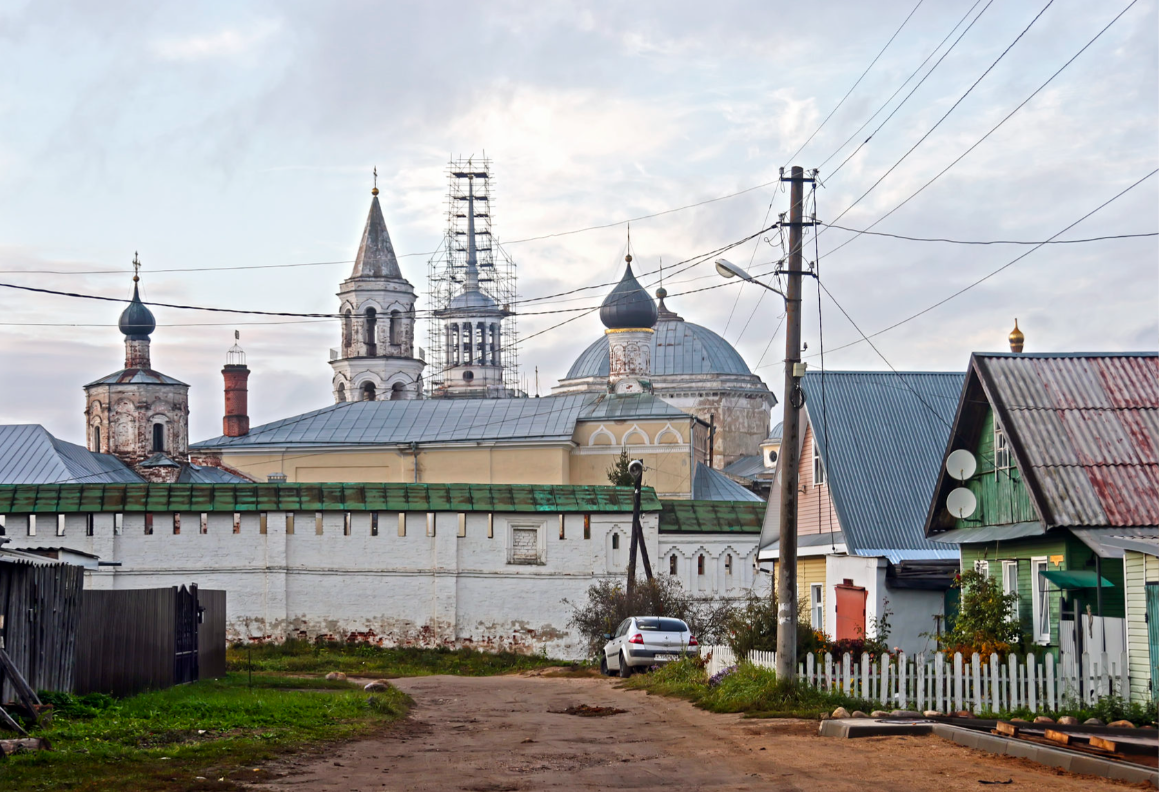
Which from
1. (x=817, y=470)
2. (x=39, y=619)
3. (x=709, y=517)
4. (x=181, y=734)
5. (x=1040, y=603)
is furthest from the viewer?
(x=709, y=517)

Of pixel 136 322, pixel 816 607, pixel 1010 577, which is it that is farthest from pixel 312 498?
pixel 136 322

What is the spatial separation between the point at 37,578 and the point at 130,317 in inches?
2305

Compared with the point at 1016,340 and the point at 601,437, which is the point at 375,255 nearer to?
the point at 601,437

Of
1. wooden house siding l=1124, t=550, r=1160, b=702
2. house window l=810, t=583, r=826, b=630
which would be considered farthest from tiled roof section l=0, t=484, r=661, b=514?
wooden house siding l=1124, t=550, r=1160, b=702

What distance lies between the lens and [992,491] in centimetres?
1942

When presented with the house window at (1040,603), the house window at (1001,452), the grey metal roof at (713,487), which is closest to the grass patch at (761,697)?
the house window at (1040,603)

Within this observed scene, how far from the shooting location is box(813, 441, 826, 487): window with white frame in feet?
81.7

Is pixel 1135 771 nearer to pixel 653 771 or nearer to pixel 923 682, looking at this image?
pixel 653 771

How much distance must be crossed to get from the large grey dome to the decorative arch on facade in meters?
18.1

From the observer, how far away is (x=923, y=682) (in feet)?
52.7

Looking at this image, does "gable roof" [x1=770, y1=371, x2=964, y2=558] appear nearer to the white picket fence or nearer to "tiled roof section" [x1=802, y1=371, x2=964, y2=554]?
"tiled roof section" [x1=802, y1=371, x2=964, y2=554]

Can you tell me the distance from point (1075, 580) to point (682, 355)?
204 feet

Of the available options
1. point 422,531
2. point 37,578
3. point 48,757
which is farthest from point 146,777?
point 422,531

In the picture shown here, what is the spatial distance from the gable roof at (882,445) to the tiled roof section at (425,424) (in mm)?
33691
